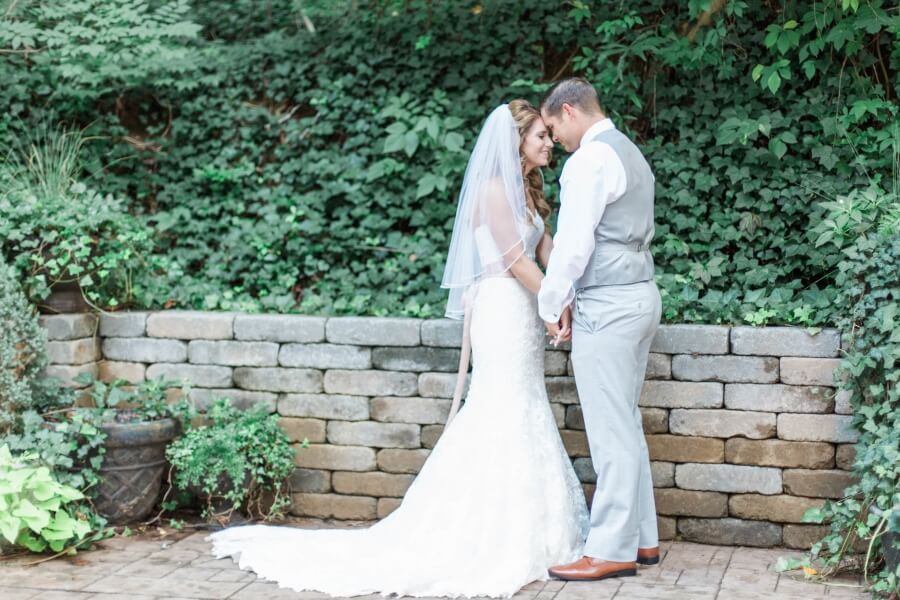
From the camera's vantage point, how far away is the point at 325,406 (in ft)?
16.8

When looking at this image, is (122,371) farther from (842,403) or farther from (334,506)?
(842,403)

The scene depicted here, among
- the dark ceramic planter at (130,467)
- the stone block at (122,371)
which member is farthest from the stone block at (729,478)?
the stone block at (122,371)

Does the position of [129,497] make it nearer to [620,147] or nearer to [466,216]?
[466,216]

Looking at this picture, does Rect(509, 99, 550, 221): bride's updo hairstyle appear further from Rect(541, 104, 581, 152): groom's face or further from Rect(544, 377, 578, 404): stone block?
Rect(544, 377, 578, 404): stone block

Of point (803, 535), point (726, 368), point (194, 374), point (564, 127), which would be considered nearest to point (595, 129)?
point (564, 127)

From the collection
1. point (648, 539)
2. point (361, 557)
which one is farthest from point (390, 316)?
point (648, 539)

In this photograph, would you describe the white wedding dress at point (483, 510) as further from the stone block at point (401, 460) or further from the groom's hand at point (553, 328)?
the stone block at point (401, 460)

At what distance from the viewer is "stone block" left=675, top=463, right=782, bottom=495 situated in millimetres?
4523

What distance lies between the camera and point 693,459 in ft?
15.1

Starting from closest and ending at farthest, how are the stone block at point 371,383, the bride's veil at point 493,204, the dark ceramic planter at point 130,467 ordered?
the bride's veil at point 493,204 → the dark ceramic planter at point 130,467 → the stone block at point 371,383

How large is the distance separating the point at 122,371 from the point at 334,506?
140 centimetres

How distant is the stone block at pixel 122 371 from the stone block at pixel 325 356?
0.83 m

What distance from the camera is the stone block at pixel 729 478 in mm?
4523

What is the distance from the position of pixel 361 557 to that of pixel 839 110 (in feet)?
12.1
